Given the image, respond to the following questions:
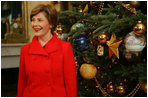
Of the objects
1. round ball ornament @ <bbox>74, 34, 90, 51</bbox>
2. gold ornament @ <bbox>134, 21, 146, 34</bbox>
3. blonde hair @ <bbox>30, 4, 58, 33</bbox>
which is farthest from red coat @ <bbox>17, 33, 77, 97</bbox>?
gold ornament @ <bbox>134, 21, 146, 34</bbox>

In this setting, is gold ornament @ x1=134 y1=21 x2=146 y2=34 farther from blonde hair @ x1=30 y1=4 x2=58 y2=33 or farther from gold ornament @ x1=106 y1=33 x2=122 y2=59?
blonde hair @ x1=30 y1=4 x2=58 y2=33

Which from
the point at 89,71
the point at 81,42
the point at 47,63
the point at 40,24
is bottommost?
the point at 89,71

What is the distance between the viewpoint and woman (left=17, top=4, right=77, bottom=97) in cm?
99

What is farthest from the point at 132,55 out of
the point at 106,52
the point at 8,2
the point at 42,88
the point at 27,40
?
the point at 8,2

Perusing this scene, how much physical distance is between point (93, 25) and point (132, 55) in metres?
0.41

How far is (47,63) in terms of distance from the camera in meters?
0.99

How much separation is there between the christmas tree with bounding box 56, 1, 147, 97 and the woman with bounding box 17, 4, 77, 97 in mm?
346

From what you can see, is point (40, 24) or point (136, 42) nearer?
point (40, 24)

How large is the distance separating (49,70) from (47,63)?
0.04 m

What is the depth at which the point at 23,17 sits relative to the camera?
2.68m

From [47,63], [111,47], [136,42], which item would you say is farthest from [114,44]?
[47,63]

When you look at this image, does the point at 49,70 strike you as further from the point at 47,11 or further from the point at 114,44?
the point at 114,44

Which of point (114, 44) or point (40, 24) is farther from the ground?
point (40, 24)

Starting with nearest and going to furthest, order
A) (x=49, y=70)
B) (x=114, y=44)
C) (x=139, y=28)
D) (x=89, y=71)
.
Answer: (x=49, y=70)
(x=139, y=28)
(x=114, y=44)
(x=89, y=71)
